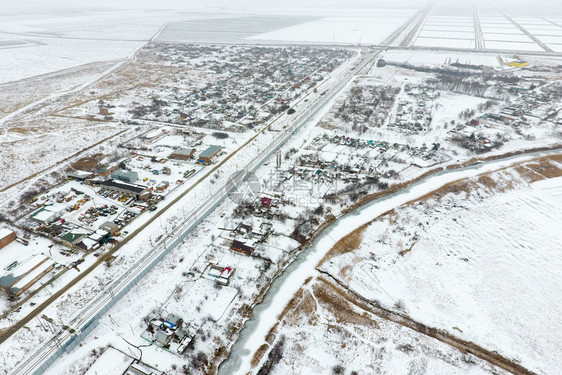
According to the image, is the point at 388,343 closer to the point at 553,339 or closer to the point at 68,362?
the point at 553,339

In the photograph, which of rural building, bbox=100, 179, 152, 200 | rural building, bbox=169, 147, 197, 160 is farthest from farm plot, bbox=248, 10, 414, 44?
rural building, bbox=100, 179, 152, 200

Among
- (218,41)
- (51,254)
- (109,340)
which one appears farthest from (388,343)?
(218,41)

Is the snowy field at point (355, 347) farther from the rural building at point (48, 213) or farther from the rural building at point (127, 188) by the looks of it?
the rural building at point (48, 213)

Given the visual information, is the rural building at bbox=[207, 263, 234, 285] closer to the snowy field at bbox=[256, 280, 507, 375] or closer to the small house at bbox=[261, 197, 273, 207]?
the snowy field at bbox=[256, 280, 507, 375]

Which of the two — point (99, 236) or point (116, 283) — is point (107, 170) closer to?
point (99, 236)

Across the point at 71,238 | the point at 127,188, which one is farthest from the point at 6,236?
the point at 127,188

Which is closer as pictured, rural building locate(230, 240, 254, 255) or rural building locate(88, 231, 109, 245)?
rural building locate(230, 240, 254, 255)
